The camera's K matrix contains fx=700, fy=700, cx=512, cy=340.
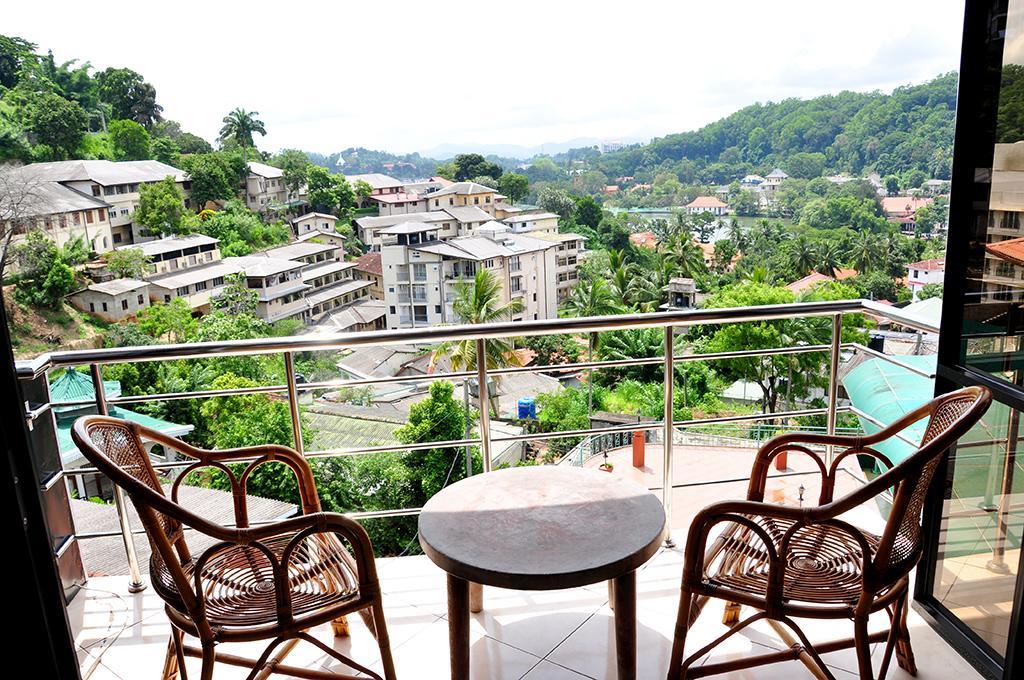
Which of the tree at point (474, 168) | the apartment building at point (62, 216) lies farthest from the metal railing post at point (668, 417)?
the tree at point (474, 168)

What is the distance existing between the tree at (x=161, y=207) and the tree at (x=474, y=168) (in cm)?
1901

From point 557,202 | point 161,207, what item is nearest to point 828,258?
point 557,202

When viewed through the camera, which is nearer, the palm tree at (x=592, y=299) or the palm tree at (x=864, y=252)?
the palm tree at (x=864, y=252)

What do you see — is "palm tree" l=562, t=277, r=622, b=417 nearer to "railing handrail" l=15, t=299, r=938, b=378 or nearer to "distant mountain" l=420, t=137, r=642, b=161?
"distant mountain" l=420, t=137, r=642, b=161

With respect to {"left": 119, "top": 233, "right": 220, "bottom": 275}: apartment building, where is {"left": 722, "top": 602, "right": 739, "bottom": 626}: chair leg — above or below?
above

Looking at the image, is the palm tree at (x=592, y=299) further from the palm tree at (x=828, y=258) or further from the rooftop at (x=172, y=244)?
the rooftop at (x=172, y=244)

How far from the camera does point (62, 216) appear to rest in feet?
95.9

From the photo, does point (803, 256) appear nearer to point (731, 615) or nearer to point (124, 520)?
point (731, 615)

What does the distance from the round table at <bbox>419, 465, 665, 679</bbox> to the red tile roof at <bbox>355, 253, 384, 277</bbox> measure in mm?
37574

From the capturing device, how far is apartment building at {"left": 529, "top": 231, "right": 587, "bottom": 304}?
38.5 m

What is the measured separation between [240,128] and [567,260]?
890 inches

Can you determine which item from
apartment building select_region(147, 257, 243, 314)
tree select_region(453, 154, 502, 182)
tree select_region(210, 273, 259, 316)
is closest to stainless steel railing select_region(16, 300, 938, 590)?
apartment building select_region(147, 257, 243, 314)

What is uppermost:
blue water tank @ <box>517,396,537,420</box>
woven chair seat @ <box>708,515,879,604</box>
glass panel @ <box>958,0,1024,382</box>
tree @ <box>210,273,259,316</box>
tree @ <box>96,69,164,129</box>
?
tree @ <box>96,69,164,129</box>

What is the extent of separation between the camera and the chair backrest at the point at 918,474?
4.87 feet
